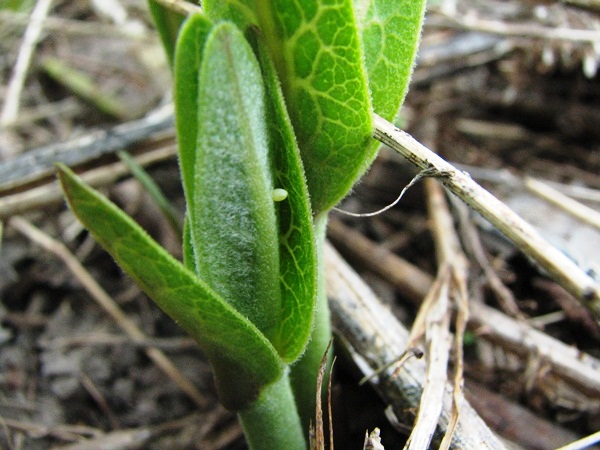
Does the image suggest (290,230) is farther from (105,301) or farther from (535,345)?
(105,301)

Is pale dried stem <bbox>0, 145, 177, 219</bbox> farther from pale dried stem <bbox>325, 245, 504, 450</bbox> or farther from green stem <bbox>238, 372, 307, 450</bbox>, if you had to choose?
green stem <bbox>238, 372, 307, 450</bbox>

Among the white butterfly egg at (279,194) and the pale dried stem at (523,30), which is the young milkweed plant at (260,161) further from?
the pale dried stem at (523,30)

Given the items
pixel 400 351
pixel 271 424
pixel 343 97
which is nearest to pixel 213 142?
pixel 343 97

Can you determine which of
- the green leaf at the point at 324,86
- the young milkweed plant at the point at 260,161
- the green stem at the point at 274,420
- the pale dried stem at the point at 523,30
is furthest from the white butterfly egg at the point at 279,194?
the pale dried stem at the point at 523,30

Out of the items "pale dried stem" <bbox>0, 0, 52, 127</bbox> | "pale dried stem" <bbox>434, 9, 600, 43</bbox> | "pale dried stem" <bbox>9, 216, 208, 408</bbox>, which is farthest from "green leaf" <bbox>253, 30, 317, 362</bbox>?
"pale dried stem" <bbox>0, 0, 52, 127</bbox>

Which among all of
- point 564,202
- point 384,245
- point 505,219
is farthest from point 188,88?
point 564,202
